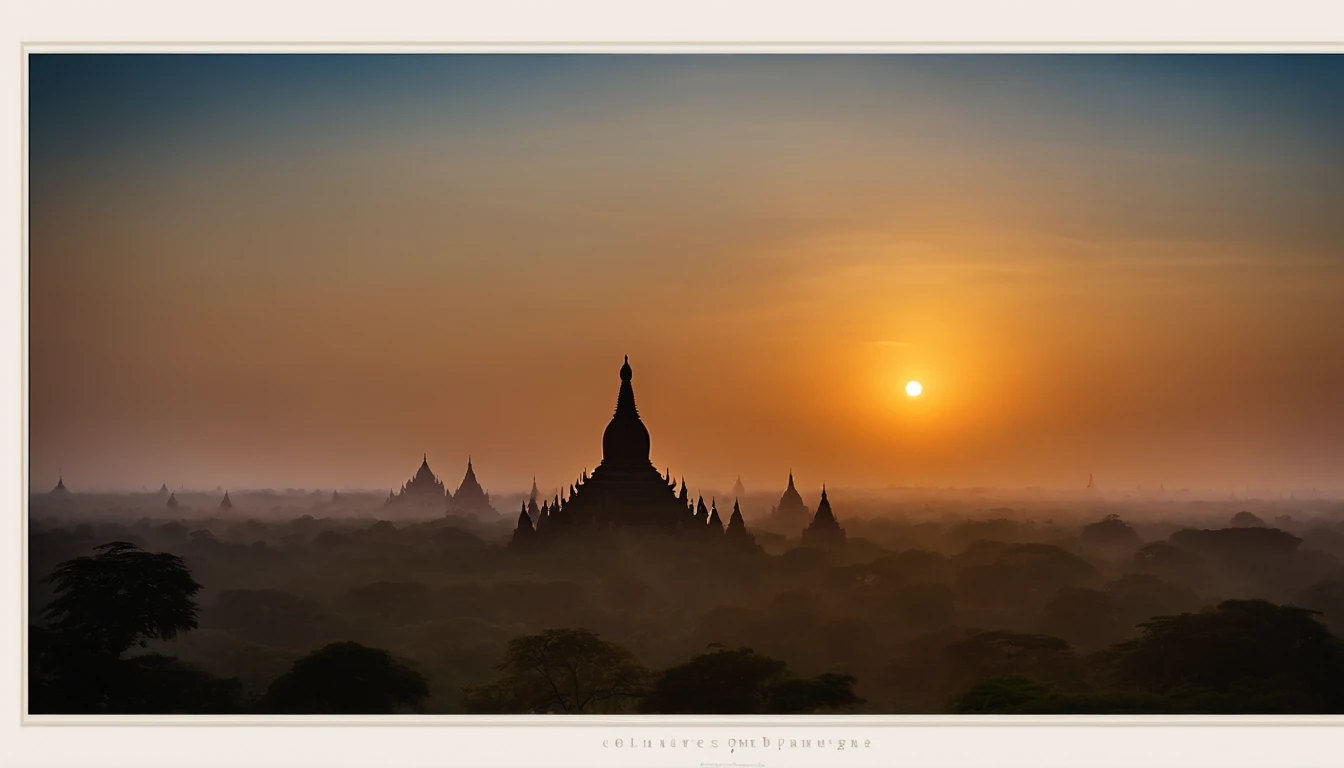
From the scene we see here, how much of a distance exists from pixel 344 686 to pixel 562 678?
2.14m

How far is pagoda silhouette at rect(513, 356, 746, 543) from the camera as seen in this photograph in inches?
569

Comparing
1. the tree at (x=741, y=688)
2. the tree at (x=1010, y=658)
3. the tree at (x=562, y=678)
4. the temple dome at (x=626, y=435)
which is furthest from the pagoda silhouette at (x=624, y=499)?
the tree at (x=1010, y=658)

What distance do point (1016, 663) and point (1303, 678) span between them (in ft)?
8.80

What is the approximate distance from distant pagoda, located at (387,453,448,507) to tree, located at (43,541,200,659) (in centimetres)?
216

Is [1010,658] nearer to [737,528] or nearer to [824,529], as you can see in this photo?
[824,529]

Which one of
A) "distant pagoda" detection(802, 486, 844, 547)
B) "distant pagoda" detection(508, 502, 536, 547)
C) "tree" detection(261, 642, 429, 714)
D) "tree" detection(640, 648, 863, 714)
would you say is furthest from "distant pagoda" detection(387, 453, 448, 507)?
"distant pagoda" detection(802, 486, 844, 547)

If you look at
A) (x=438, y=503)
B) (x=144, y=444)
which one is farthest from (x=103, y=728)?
(x=438, y=503)

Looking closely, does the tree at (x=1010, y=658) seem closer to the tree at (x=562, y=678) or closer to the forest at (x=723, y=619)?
the forest at (x=723, y=619)

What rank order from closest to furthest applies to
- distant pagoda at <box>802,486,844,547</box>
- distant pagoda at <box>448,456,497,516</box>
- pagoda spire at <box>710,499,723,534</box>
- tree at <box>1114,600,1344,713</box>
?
1. tree at <box>1114,600,1344,713</box>
2. distant pagoda at <box>802,486,844,547</box>
3. distant pagoda at <box>448,456,497,516</box>
4. pagoda spire at <box>710,499,723,534</box>

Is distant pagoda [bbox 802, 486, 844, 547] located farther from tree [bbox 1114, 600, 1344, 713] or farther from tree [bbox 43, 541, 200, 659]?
tree [bbox 43, 541, 200, 659]

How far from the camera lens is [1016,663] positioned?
13242 millimetres

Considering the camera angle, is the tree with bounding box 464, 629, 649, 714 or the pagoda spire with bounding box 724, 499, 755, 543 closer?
the tree with bounding box 464, 629, 649, 714

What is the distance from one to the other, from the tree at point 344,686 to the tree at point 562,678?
65 cm

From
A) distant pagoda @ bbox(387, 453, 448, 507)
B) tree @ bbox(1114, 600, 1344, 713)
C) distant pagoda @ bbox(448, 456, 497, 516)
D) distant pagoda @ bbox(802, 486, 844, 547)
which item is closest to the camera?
tree @ bbox(1114, 600, 1344, 713)
